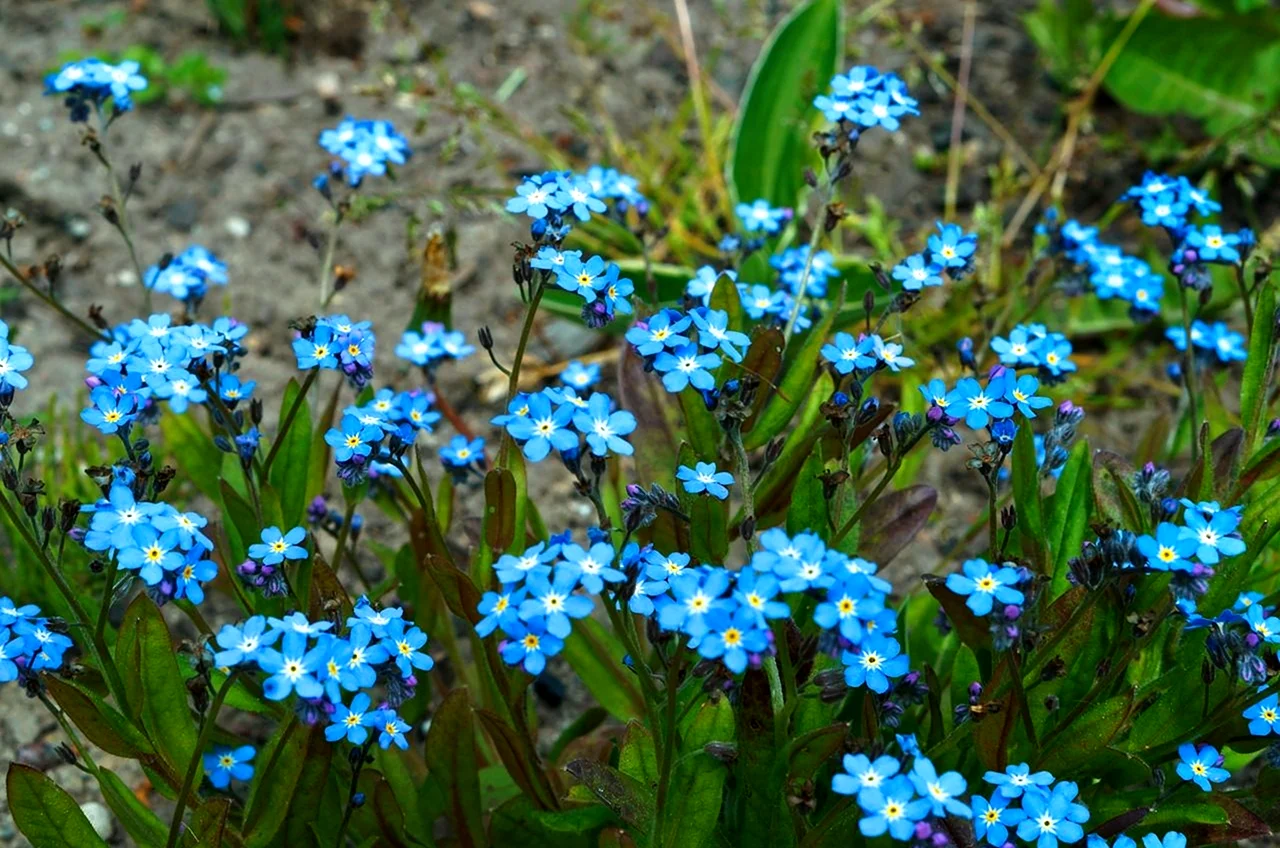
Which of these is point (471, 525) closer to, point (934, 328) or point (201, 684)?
point (201, 684)

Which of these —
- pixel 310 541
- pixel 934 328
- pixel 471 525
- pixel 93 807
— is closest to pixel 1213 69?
pixel 934 328

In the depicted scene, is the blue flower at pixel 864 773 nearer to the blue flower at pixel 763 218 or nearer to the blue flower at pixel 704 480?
the blue flower at pixel 704 480

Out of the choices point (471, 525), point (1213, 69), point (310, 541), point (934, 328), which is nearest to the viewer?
point (310, 541)

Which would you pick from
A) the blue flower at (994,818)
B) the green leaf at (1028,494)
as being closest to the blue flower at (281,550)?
the blue flower at (994,818)

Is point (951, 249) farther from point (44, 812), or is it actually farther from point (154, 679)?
point (44, 812)

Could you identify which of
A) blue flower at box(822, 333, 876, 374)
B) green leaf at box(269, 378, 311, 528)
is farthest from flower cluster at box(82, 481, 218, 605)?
blue flower at box(822, 333, 876, 374)

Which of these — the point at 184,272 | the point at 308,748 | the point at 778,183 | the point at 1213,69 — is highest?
the point at 1213,69

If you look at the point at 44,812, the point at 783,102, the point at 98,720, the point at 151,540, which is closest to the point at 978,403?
the point at 151,540
